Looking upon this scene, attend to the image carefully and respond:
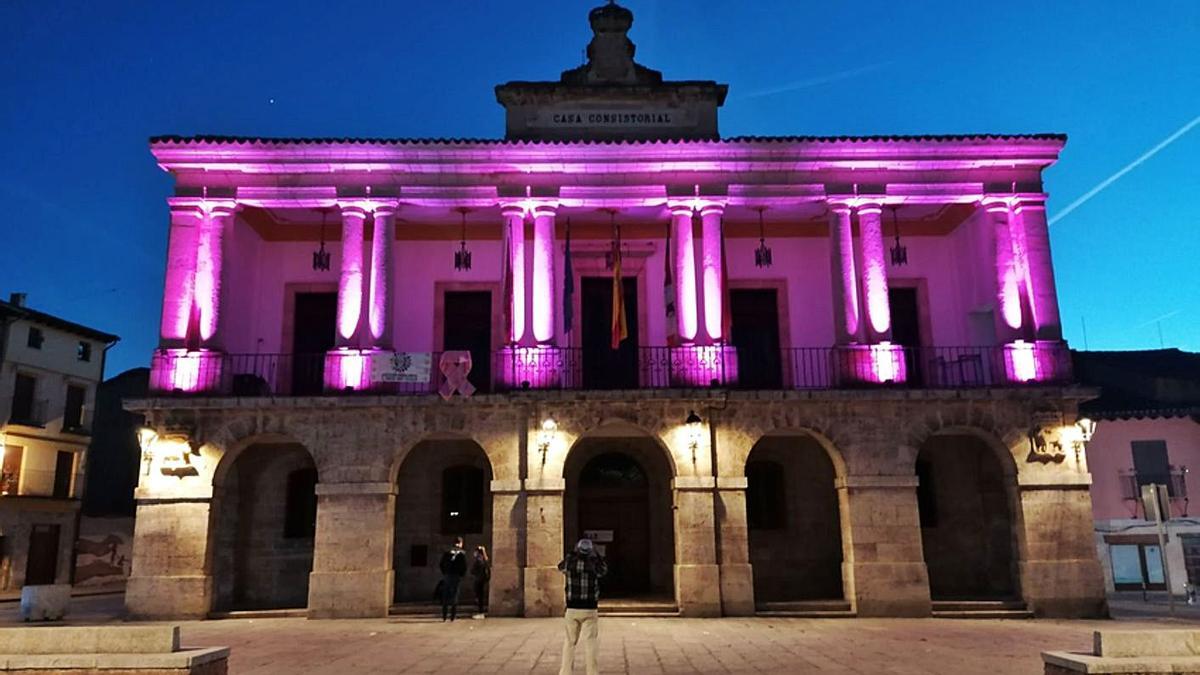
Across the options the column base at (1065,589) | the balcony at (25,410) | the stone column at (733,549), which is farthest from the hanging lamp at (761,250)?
the balcony at (25,410)

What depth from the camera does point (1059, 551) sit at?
15.9m

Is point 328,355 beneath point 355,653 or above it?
above

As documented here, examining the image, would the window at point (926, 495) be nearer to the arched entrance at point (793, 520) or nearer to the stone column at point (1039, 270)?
the arched entrance at point (793, 520)

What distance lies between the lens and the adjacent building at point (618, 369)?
15945 mm

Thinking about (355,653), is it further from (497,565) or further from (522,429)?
(522,429)

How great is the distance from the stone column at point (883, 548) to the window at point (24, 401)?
26085 mm

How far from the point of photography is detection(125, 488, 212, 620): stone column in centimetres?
1556

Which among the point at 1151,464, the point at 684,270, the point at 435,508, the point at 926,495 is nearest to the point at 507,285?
the point at 684,270

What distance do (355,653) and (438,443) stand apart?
23.9 ft

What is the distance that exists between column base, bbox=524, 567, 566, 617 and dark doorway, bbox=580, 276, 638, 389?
4.37 metres

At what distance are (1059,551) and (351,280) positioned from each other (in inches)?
554

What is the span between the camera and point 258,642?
1274cm

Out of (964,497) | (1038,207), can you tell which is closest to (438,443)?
(964,497)

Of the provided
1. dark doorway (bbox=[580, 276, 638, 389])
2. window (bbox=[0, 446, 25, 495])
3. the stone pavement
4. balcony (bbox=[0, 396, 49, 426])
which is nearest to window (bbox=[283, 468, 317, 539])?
the stone pavement
